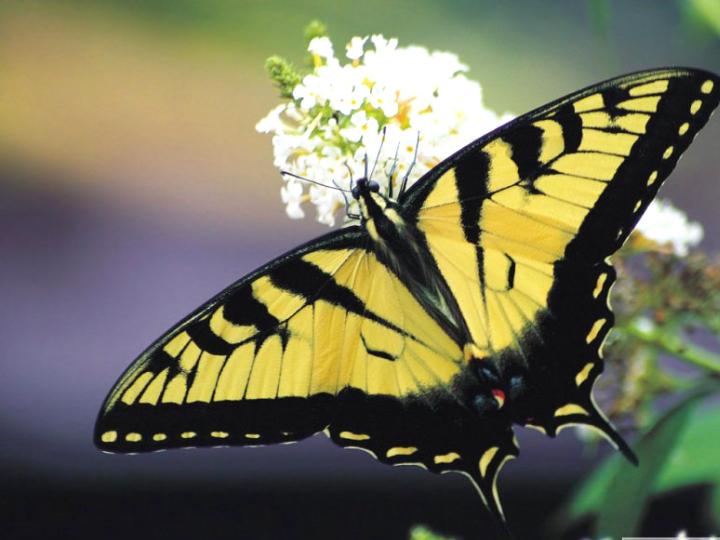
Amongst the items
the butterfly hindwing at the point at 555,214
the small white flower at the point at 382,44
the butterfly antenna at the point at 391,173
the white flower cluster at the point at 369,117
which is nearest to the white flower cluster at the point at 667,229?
the butterfly hindwing at the point at 555,214

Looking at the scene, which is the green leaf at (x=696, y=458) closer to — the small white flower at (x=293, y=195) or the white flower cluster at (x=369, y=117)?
the white flower cluster at (x=369, y=117)

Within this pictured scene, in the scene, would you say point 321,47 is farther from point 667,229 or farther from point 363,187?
point 667,229

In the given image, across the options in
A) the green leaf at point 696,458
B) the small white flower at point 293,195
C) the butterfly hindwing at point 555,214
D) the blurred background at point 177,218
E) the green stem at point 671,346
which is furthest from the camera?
the blurred background at point 177,218

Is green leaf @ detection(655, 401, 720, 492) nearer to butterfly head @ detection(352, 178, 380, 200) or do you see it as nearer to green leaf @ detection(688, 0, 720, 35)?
green leaf @ detection(688, 0, 720, 35)

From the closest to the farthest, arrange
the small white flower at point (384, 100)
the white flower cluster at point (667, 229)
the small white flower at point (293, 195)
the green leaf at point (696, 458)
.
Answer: the small white flower at point (384, 100) → the small white flower at point (293, 195) → the white flower cluster at point (667, 229) → the green leaf at point (696, 458)

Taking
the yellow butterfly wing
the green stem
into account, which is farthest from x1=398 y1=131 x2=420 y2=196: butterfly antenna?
the green stem

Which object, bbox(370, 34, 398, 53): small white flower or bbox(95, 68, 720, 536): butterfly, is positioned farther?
bbox(370, 34, 398, 53): small white flower

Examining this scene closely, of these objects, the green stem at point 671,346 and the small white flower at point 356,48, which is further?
the green stem at point 671,346

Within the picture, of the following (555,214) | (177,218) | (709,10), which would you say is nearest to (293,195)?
(555,214)
